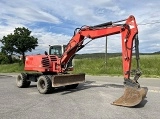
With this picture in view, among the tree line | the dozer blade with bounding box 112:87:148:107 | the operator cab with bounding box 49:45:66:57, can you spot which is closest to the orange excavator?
the dozer blade with bounding box 112:87:148:107

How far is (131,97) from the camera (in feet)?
31.9

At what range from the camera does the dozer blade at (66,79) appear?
42.3 ft

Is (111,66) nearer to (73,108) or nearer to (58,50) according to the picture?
(58,50)

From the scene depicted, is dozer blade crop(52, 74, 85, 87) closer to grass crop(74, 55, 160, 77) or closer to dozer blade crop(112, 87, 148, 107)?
dozer blade crop(112, 87, 148, 107)

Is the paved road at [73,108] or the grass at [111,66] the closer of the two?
the paved road at [73,108]

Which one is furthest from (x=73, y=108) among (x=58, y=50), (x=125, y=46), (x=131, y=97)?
(x=58, y=50)

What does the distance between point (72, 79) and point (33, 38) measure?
39.2 metres

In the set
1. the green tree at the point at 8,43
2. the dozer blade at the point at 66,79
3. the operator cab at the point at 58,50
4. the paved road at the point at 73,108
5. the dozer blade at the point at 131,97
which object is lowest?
the paved road at the point at 73,108

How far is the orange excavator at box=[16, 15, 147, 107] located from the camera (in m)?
9.94

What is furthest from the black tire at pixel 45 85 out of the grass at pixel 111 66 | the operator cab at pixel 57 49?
the grass at pixel 111 66

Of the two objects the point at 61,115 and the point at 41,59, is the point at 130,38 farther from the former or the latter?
the point at 41,59

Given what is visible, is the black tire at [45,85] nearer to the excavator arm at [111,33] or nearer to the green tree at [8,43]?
the excavator arm at [111,33]

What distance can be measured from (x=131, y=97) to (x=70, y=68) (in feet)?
18.1

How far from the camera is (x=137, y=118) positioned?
7.91 m
